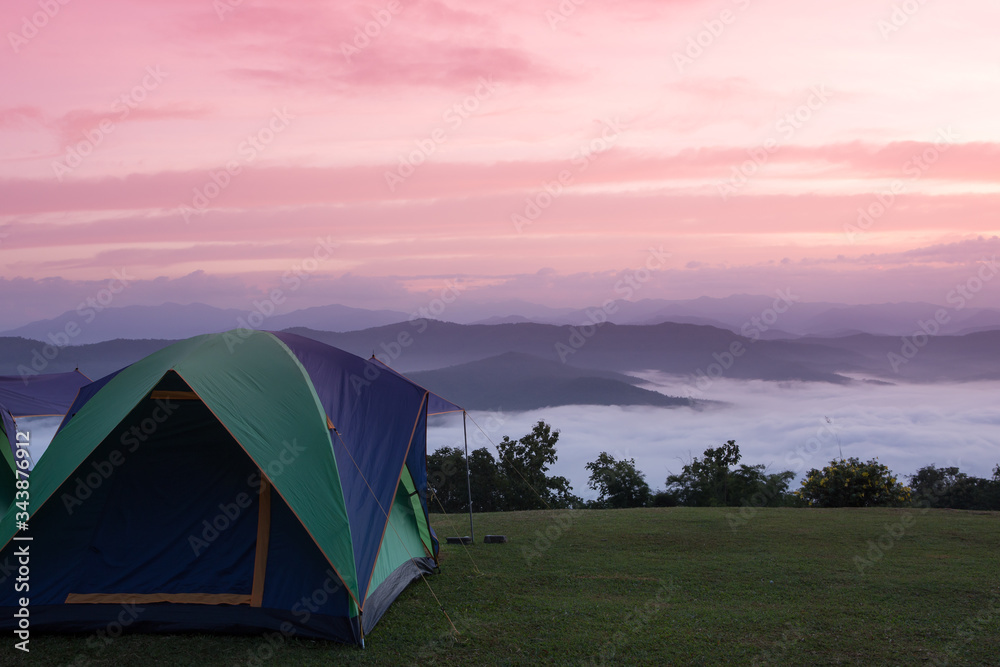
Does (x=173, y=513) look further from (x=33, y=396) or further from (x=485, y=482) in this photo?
(x=485, y=482)

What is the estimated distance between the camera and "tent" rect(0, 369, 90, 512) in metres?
9.28

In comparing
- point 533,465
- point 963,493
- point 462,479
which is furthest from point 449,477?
point 963,493

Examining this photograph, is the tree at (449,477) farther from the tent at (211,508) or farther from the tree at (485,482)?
the tent at (211,508)

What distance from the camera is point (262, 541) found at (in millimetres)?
7043

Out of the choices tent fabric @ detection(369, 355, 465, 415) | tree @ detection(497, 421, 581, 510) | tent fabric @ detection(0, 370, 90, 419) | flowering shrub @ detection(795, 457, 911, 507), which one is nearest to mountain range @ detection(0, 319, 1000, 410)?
tree @ detection(497, 421, 581, 510)

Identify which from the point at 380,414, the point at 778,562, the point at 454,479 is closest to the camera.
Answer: the point at 380,414

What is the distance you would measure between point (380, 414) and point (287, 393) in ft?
4.01

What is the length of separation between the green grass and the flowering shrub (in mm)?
3587

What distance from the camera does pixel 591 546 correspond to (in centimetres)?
1107

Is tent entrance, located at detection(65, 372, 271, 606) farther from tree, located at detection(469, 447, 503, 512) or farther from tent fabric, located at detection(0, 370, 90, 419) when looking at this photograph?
tree, located at detection(469, 447, 503, 512)

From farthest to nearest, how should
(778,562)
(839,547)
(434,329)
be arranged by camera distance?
(434,329)
(839,547)
(778,562)

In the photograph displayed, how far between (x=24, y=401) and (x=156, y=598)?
17.6 ft

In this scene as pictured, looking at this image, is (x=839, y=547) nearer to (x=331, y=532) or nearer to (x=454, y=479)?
(x=331, y=532)

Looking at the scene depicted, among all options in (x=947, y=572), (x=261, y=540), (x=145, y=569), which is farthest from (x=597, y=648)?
(x=947, y=572)
